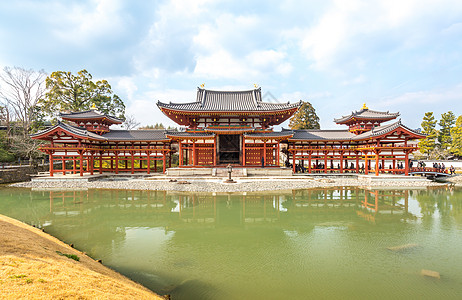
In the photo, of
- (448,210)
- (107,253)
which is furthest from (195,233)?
(448,210)

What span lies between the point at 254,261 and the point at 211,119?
20.8 metres

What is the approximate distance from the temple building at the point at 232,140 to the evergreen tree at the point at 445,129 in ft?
63.0

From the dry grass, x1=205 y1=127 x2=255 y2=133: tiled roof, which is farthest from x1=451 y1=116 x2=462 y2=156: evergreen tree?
the dry grass

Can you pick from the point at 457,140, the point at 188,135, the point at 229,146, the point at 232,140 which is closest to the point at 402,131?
the point at 232,140

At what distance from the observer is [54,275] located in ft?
10.9

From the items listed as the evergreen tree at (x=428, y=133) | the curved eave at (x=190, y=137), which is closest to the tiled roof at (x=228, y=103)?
the curved eave at (x=190, y=137)

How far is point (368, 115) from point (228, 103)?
17.7 meters

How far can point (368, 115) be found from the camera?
84.9 feet

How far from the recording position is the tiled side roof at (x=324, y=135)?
24.0 meters

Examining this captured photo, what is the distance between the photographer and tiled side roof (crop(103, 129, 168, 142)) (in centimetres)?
2398

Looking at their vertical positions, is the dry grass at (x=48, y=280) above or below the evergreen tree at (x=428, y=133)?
below

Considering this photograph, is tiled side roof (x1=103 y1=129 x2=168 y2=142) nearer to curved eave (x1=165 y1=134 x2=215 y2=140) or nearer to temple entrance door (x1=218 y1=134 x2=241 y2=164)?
curved eave (x1=165 y1=134 x2=215 y2=140)

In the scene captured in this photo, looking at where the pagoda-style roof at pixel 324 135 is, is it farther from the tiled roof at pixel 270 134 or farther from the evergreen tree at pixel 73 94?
the evergreen tree at pixel 73 94

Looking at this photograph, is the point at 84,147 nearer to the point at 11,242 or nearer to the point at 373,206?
the point at 11,242
